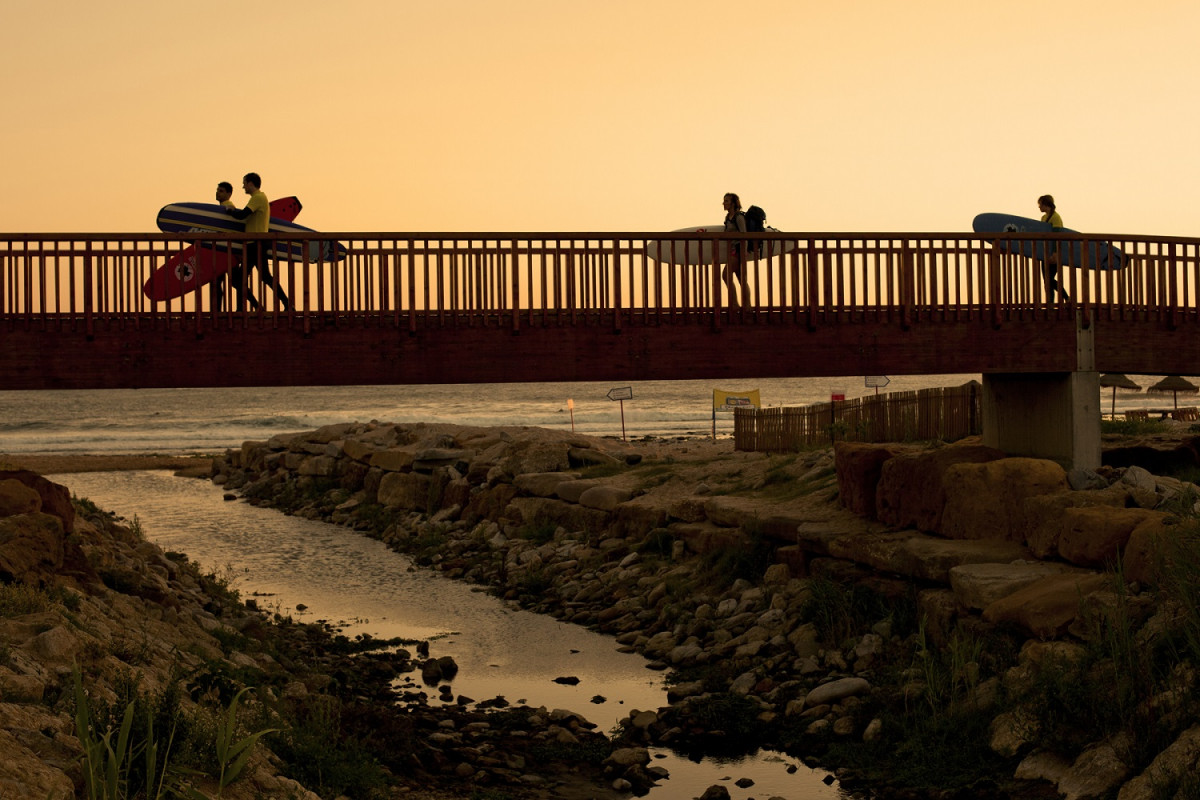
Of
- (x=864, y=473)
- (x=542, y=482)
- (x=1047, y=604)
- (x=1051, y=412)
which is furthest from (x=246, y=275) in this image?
(x=1051, y=412)

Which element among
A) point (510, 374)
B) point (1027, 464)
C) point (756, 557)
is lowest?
point (756, 557)

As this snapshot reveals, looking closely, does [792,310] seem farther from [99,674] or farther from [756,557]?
[99,674]

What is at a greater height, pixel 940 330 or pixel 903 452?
pixel 940 330

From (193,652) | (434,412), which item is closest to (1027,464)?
(193,652)

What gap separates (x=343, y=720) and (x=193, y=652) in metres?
1.56

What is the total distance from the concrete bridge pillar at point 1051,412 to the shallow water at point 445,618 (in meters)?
6.60

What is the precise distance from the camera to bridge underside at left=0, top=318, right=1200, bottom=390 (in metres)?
14.8

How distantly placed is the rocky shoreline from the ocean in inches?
1323

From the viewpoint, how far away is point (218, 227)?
15.5m

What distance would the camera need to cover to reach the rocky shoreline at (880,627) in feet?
30.0

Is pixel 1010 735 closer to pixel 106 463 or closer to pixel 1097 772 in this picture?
pixel 1097 772

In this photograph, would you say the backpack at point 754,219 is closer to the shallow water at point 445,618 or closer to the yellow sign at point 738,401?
the shallow water at point 445,618

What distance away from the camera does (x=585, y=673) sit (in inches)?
527

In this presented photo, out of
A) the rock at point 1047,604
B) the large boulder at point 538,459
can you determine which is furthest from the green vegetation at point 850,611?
the large boulder at point 538,459
